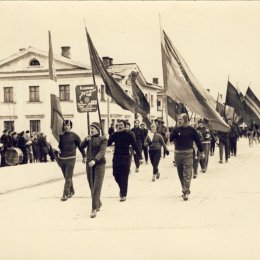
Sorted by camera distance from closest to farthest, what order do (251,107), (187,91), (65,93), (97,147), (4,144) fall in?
(97,147) < (187,91) < (4,144) < (251,107) < (65,93)

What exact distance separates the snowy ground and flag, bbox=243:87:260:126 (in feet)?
25.1

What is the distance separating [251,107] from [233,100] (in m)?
0.73

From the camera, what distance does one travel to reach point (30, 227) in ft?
25.5

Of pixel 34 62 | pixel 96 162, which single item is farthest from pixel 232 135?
pixel 34 62

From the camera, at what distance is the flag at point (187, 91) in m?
12.0

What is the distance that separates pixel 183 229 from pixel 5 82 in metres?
36.0

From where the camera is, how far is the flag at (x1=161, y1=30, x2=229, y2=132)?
12000mm

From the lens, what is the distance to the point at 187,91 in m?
12.0

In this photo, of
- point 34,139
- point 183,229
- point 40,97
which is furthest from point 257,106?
point 40,97

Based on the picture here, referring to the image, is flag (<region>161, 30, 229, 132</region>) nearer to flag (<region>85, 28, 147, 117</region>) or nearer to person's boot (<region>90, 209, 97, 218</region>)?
flag (<region>85, 28, 147, 117</region>)

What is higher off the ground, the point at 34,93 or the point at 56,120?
the point at 34,93

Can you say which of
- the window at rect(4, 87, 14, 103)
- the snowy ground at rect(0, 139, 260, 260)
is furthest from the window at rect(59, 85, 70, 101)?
the snowy ground at rect(0, 139, 260, 260)

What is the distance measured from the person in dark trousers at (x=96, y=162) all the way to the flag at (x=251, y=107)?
Answer: 41.5ft

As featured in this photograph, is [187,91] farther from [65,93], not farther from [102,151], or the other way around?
[65,93]
